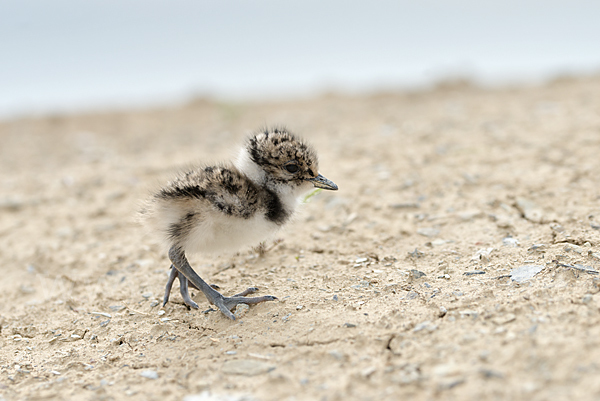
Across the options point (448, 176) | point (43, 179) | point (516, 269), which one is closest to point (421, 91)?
point (448, 176)

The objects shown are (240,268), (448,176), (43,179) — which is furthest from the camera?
(43,179)

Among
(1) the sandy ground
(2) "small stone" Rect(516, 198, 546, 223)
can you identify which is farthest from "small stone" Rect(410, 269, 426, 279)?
(2) "small stone" Rect(516, 198, 546, 223)

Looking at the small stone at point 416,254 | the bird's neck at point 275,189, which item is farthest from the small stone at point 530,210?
the bird's neck at point 275,189

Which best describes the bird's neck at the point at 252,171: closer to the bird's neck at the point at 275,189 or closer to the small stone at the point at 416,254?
the bird's neck at the point at 275,189

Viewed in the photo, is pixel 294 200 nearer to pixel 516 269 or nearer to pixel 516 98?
pixel 516 269

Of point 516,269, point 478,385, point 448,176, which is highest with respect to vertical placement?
point 448,176

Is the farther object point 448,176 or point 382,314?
point 448,176

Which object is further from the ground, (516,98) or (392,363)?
(516,98)

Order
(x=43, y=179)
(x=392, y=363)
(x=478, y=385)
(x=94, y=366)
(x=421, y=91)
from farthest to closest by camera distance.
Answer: (x=421, y=91) < (x=43, y=179) < (x=94, y=366) < (x=392, y=363) < (x=478, y=385)
